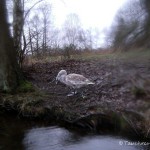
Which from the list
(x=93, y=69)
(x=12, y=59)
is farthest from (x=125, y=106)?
(x=93, y=69)

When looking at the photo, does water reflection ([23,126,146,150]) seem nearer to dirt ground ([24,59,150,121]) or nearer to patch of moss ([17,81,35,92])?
dirt ground ([24,59,150,121])

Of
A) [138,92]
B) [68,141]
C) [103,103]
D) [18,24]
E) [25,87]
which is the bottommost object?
[68,141]

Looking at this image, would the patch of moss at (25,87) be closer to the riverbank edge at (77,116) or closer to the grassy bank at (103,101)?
the grassy bank at (103,101)

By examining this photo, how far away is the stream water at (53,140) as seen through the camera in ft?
23.1

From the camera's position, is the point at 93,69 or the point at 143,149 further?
the point at 93,69

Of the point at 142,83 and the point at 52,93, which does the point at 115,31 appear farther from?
the point at 52,93

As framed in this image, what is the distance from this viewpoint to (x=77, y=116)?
337 inches

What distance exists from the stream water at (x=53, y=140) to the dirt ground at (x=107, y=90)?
840mm

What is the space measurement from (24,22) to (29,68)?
2.26 m

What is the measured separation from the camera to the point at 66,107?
9133 mm

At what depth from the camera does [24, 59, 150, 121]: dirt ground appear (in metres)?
7.28

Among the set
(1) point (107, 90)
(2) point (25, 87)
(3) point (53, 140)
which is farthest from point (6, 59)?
(3) point (53, 140)

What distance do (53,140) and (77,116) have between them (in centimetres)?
125

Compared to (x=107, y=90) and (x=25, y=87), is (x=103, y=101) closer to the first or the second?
(x=107, y=90)
